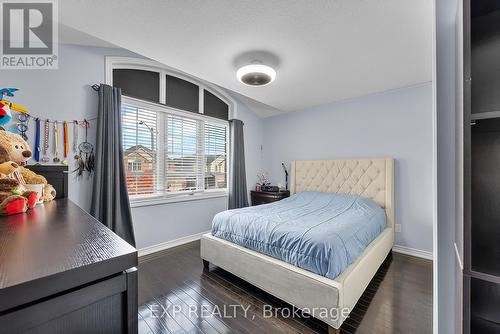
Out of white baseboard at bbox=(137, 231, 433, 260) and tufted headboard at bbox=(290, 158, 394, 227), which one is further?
tufted headboard at bbox=(290, 158, 394, 227)

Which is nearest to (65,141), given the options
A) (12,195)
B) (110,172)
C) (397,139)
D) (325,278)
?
(110,172)

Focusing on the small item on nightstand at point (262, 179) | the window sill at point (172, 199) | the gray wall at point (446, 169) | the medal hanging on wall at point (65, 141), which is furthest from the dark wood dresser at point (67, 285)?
the small item on nightstand at point (262, 179)

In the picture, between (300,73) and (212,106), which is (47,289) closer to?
(300,73)

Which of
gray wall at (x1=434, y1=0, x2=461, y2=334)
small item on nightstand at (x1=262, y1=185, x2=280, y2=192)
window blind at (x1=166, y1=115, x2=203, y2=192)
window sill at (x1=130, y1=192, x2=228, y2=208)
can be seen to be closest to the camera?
gray wall at (x1=434, y1=0, x2=461, y2=334)

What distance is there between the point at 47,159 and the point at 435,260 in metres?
3.34

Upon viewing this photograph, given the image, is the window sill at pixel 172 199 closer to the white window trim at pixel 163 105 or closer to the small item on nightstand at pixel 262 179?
the white window trim at pixel 163 105

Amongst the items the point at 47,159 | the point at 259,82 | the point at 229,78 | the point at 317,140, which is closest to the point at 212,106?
the point at 229,78

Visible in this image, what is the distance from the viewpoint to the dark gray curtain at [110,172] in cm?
248

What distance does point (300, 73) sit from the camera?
2637mm

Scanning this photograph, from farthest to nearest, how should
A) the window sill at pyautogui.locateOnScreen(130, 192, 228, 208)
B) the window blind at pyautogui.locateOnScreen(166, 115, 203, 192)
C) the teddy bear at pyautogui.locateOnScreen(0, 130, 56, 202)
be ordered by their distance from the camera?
the window blind at pyautogui.locateOnScreen(166, 115, 203, 192)
the window sill at pyautogui.locateOnScreen(130, 192, 228, 208)
the teddy bear at pyautogui.locateOnScreen(0, 130, 56, 202)

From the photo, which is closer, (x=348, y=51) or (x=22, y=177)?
(x=22, y=177)

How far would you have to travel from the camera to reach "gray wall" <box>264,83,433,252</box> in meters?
2.85

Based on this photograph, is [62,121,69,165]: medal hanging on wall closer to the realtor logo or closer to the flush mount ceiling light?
the realtor logo

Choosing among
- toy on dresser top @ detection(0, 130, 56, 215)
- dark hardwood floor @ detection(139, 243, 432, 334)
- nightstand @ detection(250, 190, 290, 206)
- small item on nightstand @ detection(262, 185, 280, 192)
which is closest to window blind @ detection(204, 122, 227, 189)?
nightstand @ detection(250, 190, 290, 206)
